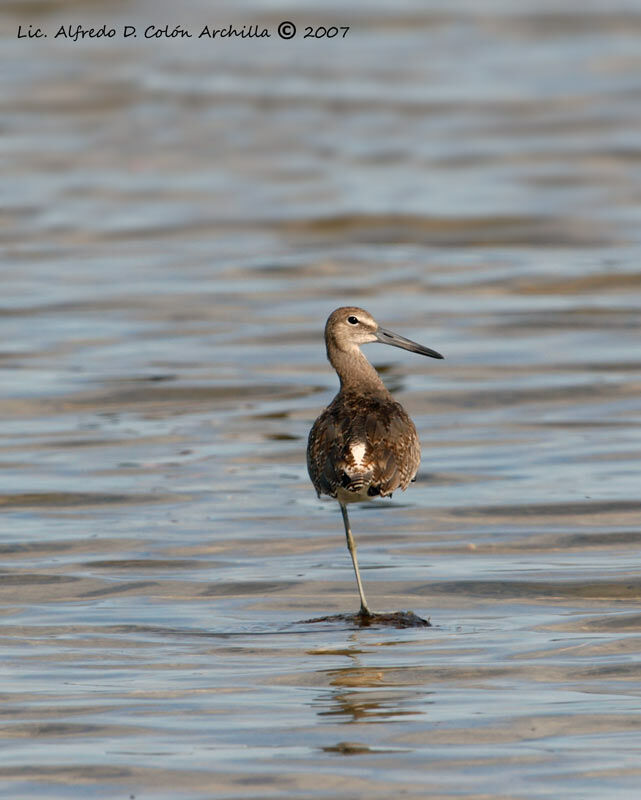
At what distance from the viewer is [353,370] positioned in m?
10.3

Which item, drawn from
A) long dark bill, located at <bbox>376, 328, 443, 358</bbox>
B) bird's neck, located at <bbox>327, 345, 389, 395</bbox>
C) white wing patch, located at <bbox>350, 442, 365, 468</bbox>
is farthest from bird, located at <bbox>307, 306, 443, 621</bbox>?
long dark bill, located at <bbox>376, 328, 443, 358</bbox>

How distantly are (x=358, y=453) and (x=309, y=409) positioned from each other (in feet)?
17.3

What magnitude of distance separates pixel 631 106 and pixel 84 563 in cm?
1851

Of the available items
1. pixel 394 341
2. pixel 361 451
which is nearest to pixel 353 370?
pixel 394 341

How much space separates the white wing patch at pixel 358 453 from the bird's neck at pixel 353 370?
132 centimetres

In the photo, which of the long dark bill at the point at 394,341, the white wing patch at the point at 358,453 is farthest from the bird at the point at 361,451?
the long dark bill at the point at 394,341

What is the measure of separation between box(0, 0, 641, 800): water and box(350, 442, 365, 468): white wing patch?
0.85m

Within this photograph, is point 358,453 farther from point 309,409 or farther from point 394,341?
point 309,409

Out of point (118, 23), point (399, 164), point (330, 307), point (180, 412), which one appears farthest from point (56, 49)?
point (180, 412)

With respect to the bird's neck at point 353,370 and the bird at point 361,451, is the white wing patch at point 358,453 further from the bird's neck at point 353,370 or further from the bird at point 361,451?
the bird's neck at point 353,370

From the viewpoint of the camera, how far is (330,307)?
1756 cm

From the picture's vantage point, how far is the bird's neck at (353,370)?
10.3 m

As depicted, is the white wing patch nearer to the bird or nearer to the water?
the bird

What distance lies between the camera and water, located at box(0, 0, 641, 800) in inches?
277
